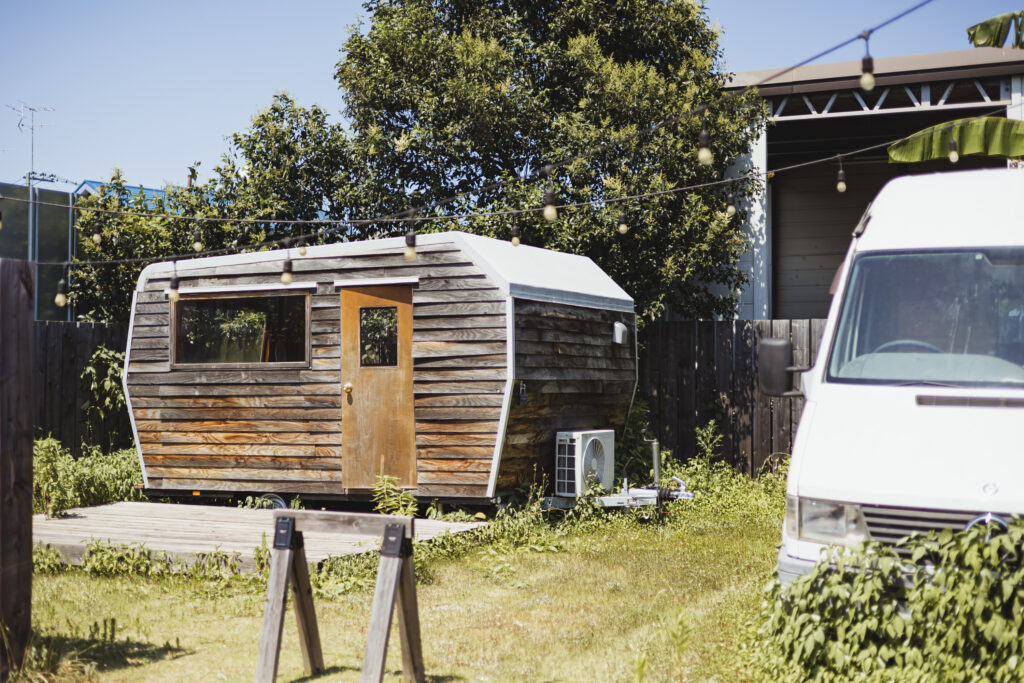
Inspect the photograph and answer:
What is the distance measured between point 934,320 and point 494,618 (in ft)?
10.8

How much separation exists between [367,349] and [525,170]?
5.76 meters

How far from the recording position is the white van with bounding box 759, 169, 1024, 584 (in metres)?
4.26

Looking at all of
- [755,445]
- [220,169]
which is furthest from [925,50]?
[220,169]

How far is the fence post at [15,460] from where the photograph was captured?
482 cm

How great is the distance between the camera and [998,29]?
31.5 feet

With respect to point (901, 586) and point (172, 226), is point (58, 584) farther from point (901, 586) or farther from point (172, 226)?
point (172, 226)

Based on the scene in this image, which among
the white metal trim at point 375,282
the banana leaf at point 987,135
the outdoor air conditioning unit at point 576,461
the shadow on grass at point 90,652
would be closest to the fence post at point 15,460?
the shadow on grass at point 90,652

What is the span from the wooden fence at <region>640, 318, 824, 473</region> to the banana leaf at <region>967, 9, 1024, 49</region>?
376 cm

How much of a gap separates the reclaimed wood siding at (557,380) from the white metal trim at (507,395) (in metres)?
0.07

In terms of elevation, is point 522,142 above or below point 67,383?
above

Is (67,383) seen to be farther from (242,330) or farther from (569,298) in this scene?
(569,298)

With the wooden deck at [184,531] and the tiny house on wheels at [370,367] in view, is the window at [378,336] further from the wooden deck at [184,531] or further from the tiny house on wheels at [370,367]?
the wooden deck at [184,531]

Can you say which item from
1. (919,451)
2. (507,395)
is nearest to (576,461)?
(507,395)

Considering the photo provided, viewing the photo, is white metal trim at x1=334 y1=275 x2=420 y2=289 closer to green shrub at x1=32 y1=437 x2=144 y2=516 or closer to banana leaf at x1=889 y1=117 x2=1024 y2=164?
green shrub at x1=32 y1=437 x2=144 y2=516
